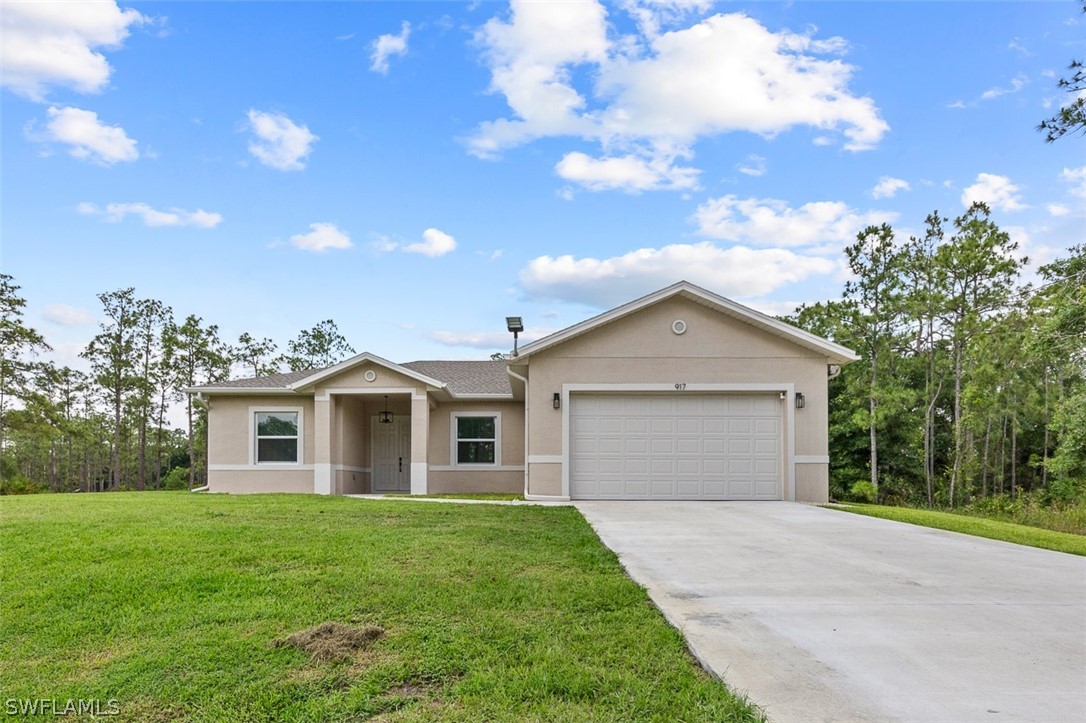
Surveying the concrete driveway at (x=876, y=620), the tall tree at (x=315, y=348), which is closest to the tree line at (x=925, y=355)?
the concrete driveway at (x=876, y=620)

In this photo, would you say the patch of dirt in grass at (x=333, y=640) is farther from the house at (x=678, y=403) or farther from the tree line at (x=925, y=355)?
the tree line at (x=925, y=355)

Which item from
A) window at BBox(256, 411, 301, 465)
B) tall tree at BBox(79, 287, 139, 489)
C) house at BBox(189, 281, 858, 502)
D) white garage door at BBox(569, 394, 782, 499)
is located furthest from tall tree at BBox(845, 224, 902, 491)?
tall tree at BBox(79, 287, 139, 489)

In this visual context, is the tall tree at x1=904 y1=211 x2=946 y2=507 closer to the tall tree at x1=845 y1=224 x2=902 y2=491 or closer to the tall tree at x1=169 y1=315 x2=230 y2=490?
the tall tree at x1=845 y1=224 x2=902 y2=491

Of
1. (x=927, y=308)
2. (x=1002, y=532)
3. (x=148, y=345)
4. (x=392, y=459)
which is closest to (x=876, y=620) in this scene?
(x=1002, y=532)

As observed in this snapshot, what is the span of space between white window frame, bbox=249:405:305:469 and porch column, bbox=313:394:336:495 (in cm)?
105

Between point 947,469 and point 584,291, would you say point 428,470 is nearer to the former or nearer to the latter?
point 584,291

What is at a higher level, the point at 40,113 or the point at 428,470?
the point at 40,113

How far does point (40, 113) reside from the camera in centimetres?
1190

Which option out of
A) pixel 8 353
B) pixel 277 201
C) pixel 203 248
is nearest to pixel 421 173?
pixel 277 201

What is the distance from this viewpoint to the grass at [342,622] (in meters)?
3.10

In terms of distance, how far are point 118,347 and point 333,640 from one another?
115 ft

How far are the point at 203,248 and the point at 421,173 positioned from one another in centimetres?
624

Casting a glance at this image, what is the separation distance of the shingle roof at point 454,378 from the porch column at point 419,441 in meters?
1.00

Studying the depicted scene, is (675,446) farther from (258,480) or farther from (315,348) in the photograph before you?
(315,348)
